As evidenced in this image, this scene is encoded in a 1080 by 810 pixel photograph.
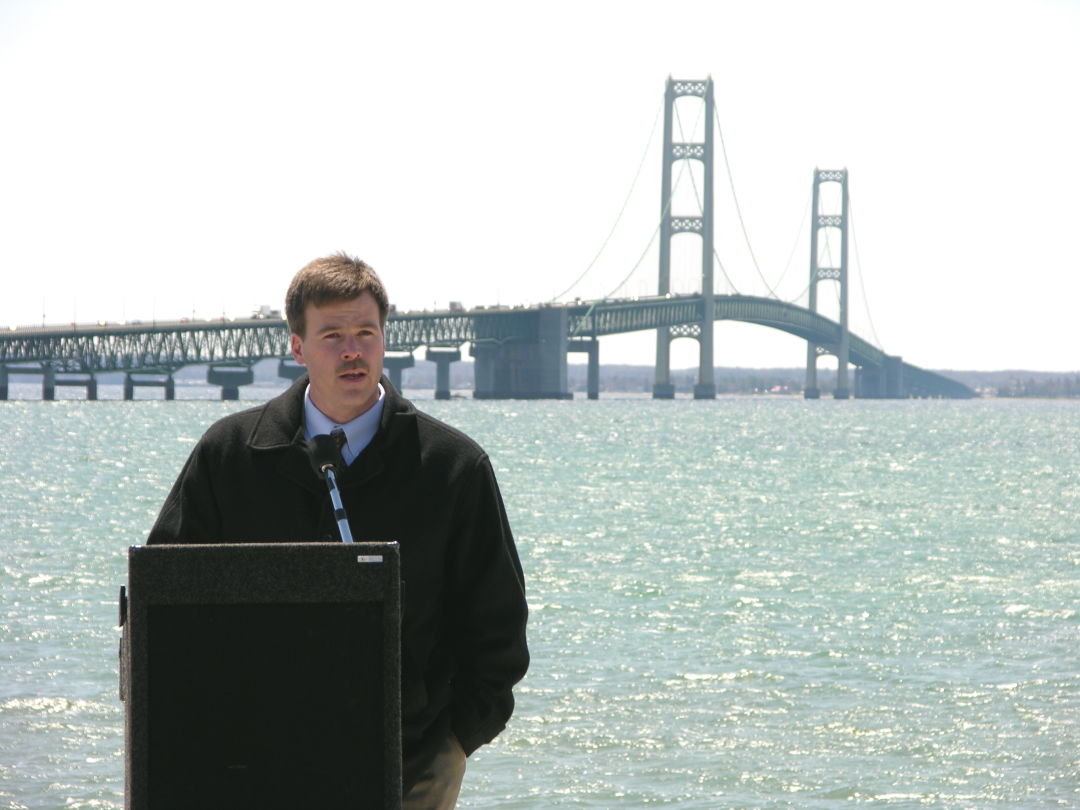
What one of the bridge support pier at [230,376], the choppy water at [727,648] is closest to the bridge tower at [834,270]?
the bridge support pier at [230,376]

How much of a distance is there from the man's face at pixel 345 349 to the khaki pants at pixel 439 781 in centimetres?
60

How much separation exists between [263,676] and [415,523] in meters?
0.54

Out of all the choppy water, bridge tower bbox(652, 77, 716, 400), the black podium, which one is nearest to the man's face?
the black podium

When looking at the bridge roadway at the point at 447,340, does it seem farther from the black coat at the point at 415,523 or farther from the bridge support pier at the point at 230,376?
the black coat at the point at 415,523

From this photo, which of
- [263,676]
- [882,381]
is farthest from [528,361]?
[263,676]

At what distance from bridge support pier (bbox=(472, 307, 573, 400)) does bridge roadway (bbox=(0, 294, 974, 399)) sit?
0.18ft

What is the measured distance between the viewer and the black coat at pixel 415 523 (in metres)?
2.67

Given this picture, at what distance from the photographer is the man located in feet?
8.71

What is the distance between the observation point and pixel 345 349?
8.68 feet

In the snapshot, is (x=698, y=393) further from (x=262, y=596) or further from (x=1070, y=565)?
(x=262, y=596)

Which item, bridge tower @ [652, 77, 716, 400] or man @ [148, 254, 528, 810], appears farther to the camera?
bridge tower @ [652, 77, 716, 400]

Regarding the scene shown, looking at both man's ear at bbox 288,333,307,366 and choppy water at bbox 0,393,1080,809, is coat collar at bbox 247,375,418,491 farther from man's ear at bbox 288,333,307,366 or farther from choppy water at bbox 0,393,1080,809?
choppy water at bbox 0,393,1080,809

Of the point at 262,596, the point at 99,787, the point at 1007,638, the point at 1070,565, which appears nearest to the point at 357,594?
the point at 262,596

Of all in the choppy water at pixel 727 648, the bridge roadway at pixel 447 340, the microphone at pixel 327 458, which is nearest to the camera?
the microphone at pixel 327 458
